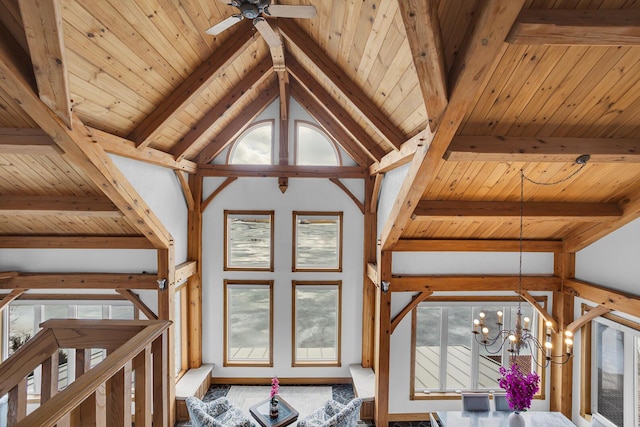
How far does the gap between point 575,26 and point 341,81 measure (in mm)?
2416

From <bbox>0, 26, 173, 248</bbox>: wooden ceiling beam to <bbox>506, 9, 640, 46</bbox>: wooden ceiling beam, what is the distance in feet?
12.1

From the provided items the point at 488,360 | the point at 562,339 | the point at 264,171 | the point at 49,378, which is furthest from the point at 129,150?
the point at 562,339

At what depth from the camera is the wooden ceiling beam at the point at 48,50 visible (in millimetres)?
Answer: 2117

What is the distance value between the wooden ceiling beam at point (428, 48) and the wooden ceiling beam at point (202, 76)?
7.32ft

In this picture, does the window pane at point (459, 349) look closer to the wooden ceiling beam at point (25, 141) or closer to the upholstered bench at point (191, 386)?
the upholstered bench at point (191, 386)

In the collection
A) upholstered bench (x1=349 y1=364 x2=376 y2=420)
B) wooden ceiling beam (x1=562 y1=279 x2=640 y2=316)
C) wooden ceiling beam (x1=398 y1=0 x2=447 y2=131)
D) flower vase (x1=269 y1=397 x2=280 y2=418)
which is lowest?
upholstered bench (x1=349 y1=364 x2=376 y2=420)

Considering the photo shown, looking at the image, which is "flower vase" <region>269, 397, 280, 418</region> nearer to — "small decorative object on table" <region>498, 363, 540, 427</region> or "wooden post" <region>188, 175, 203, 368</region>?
"wooden post" <region>188, 175, 203, 368</region>

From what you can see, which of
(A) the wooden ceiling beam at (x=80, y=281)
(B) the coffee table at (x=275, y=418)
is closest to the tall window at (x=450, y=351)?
(B) the coffee table at (x=275, y=418)

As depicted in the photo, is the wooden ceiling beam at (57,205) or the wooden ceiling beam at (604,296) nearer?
the wooden ceiling beam at (57,205)

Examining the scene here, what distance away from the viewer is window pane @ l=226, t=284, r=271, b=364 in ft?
21.2

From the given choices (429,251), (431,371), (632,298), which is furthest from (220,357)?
(632,298)

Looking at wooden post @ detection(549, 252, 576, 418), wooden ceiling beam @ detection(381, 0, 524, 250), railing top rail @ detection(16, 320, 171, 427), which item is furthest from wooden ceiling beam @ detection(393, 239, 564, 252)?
railing top rail @ detection(16, 320, 171, 427)

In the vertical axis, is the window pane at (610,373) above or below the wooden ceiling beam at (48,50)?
below

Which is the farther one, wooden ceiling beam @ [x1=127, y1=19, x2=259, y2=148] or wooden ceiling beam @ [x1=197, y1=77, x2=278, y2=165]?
wooden ceiling beam @ [x1=197, y1=77, x2=278, y2=165]
